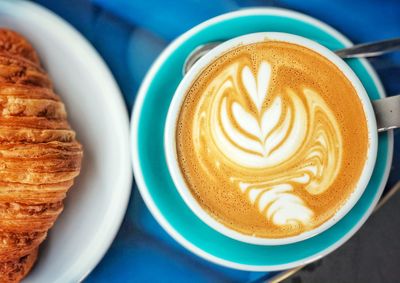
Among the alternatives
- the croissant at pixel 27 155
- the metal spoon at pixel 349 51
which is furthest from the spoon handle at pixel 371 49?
the croissant at pixel 27 155

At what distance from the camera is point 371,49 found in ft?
4.12

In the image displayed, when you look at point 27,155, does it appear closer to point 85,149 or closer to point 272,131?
point 85,149

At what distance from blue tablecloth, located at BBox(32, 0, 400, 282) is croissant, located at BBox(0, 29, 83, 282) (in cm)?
17

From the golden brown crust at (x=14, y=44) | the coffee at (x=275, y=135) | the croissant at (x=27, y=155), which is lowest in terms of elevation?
the croissant at (x=27, y=155)

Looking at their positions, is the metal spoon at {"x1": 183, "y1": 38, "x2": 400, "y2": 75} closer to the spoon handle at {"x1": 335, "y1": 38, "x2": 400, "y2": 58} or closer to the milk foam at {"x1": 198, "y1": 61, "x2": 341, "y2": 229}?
the spoon handle at {"x1": 335, "y1": 38, "x2": 400, "y2": 58}

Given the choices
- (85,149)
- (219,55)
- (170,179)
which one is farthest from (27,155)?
(219,55)

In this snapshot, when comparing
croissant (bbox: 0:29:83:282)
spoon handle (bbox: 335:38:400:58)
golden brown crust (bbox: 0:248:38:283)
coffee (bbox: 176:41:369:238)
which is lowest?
golden brown crust (bbox: 0:248:38:283)

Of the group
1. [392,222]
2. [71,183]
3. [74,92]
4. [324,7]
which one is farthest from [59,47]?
[392,222]

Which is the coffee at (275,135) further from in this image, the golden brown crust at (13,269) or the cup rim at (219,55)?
the golden brown crust at (13,269)

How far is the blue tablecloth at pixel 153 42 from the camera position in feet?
4.40

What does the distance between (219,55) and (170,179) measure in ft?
1.05

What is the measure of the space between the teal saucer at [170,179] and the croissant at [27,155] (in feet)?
0.55

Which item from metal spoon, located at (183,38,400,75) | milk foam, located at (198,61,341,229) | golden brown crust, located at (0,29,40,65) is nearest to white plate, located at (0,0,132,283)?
golden brown crust, located at (0,29,40,65)

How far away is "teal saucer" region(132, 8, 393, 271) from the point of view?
4.00 ft
